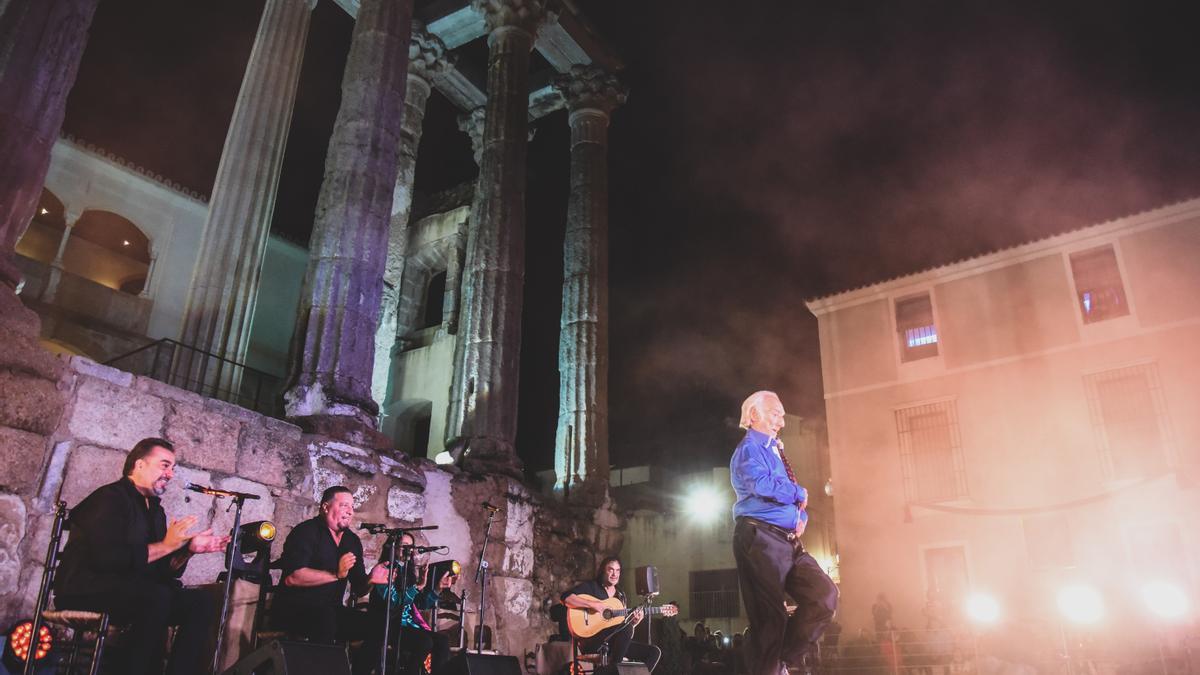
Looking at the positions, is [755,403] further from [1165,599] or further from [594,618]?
[1165,599]

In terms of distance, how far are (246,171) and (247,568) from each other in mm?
9270

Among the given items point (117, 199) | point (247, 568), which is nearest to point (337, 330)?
point (247, 568)

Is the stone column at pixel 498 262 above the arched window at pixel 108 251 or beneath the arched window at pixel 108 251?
beneath

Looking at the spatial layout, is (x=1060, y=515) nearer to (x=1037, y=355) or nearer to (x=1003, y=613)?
(x=1003, y=613)

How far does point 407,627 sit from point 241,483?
2022mm

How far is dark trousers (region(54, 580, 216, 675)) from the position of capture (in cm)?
366

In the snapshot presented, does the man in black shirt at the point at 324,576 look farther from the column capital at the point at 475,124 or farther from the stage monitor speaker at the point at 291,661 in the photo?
the column capital at the point at 475,124

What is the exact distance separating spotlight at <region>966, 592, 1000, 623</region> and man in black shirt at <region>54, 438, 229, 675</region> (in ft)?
47.5

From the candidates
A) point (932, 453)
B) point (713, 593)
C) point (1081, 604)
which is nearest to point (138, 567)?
point (1081, 604)

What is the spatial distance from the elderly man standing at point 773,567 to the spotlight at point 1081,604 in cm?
1256

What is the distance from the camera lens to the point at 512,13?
41.8 ft

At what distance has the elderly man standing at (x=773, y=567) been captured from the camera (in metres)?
3.82

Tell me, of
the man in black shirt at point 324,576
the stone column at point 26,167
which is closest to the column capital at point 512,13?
the stone column at point 26,167

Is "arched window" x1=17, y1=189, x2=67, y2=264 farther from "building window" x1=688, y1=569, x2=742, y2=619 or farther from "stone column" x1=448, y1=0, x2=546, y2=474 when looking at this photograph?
"building window" x1=688, y1=569, x2=742, y2=619
